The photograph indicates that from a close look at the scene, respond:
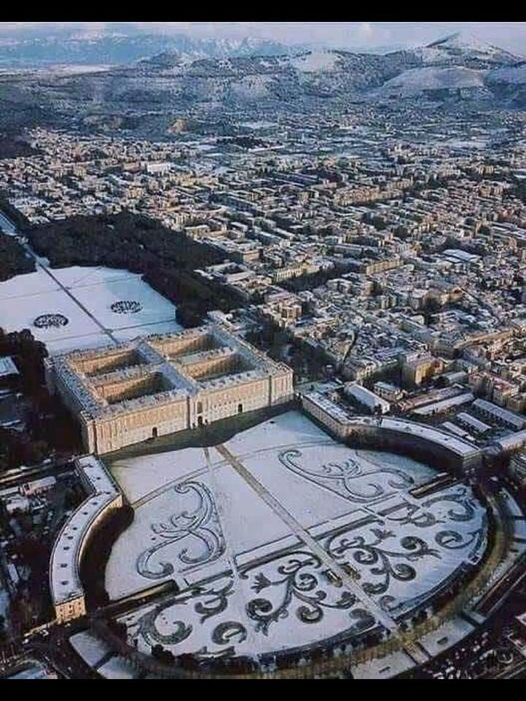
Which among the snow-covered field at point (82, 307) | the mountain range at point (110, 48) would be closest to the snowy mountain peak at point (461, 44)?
the mountain range at point (110, 48)

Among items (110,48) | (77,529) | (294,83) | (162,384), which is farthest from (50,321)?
(110,48)

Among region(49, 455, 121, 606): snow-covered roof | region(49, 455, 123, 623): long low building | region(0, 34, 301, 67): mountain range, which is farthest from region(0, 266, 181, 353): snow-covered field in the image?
region(0, 34, 301, 67): mountain range

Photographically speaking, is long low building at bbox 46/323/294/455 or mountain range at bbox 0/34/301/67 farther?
mountain range at bbox 0/34/301/67

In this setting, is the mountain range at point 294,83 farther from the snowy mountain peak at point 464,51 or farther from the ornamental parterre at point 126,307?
the ornamental parterre at point 126,307

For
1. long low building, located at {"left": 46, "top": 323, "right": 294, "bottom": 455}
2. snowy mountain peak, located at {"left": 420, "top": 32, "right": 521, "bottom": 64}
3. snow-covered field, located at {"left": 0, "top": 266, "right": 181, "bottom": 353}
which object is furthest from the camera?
snowy mountain peak, located at {"left": 420, "top": 32, "right": 521, "bottom": 64}

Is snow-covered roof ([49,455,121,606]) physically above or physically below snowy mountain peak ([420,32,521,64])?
below

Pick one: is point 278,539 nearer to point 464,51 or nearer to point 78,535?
point 78,535

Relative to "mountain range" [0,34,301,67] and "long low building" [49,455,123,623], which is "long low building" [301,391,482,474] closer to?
"long low building" [49,455,123,623]

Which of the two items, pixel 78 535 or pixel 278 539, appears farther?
pixel 278 539
